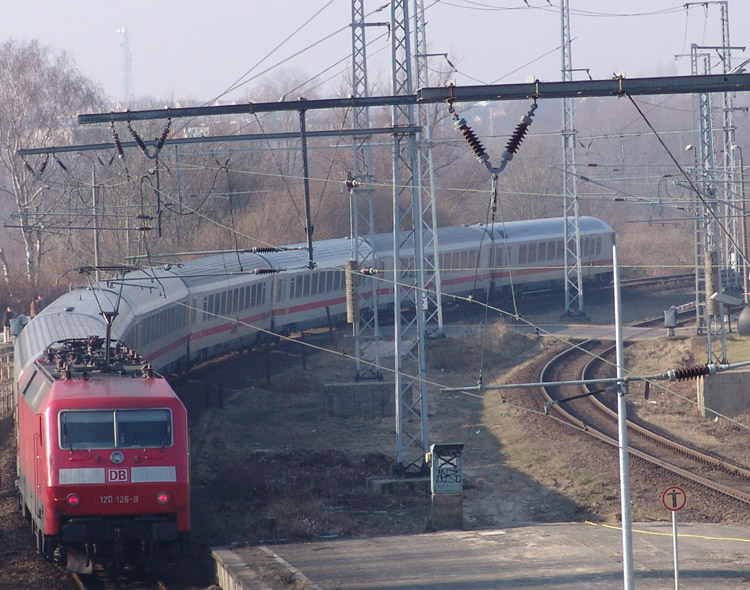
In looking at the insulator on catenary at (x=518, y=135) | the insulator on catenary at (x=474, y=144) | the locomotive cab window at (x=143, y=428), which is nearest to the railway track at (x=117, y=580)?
the locomotive cab window at (x=143, y=428)

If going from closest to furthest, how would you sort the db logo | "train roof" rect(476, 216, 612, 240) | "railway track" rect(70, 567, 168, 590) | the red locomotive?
the red locomotive < the db logo < "railway track" rect(70, 567, 168, 590) < "train roof" rect(476, 216, 612, 240)

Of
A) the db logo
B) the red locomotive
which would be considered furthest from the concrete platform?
the db logo

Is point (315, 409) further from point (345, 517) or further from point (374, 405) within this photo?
point (345, 517)

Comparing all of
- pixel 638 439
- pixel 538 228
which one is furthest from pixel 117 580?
pixel 538 228

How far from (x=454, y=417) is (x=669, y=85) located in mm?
17697

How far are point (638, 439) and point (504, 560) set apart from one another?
9489 millimetres

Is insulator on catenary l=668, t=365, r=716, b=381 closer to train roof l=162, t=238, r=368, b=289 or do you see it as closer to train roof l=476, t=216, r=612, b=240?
train roof l=162, t=238, r=368, b=289

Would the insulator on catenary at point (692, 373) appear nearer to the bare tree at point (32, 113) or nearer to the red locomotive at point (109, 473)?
the red locomotive at point (109, 473)

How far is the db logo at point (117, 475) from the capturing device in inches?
472

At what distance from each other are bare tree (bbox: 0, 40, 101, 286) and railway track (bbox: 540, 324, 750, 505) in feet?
78.4

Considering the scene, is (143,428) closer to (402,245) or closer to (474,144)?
(474,144)

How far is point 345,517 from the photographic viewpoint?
16.4 metres

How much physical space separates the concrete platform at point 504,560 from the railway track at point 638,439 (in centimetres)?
217

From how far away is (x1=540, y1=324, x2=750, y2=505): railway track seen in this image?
18.3 meters
